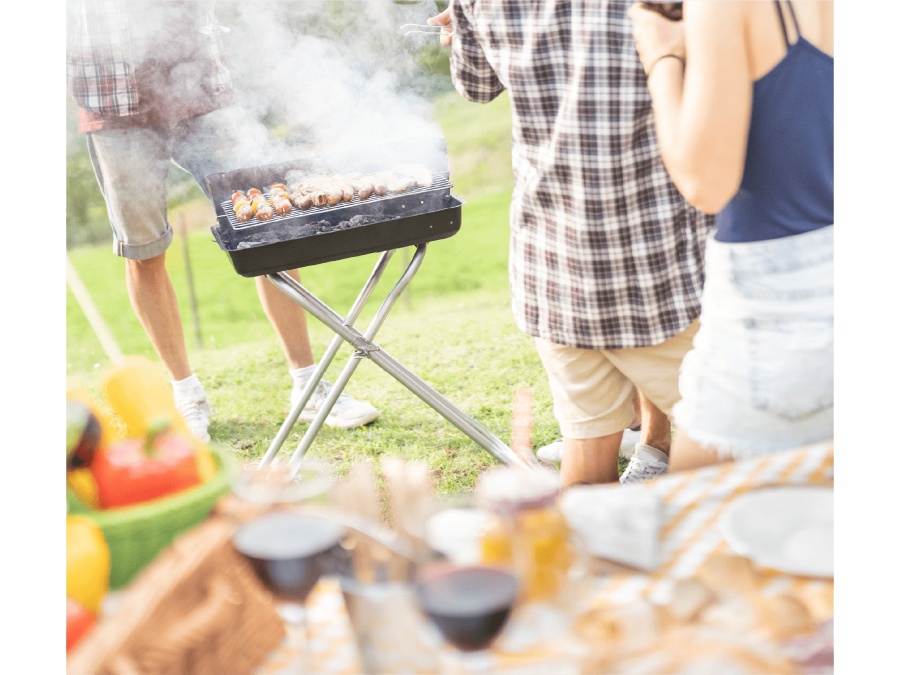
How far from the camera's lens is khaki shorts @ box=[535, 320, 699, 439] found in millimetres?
2016

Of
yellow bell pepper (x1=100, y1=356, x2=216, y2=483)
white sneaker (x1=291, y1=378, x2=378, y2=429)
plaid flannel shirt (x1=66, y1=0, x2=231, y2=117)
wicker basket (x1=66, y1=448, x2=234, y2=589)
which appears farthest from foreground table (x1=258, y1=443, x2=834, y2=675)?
white sneaker (x1=291, y1=378, x2=378, y2=429)

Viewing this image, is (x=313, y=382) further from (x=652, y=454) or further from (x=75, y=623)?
(x=75, y=623)

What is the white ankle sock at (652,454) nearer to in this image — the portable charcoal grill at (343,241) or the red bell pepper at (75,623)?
the portable charcoal grill at (343,241)

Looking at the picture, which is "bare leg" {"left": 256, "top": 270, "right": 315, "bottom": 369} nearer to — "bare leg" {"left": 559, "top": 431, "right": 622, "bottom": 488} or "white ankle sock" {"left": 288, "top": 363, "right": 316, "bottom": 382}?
"white ankle sock" {"left": 288, "top": 363, "right": 316, "bottom": 382}

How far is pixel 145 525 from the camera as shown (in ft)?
4.18

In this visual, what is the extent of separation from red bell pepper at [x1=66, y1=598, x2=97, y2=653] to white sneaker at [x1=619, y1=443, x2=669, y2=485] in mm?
1753

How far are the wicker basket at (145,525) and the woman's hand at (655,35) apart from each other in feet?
3.37

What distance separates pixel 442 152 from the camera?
285 centimetres

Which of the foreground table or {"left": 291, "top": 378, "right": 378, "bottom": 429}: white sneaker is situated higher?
the foreground table

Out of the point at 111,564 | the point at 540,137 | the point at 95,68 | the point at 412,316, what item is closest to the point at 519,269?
the point at 540,137

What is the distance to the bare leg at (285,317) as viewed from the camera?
10.8ft

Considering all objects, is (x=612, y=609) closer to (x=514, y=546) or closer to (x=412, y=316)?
(x=514, y=546)

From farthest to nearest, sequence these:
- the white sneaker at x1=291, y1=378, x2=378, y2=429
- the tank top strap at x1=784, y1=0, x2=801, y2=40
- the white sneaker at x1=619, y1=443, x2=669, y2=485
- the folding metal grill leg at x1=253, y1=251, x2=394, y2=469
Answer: the white sneaker at x1=291, y1=378, x2=378, y2=429
the folding metal grill leg at x1=253, y1=251, x2=394, y2=469
the white sneaker at x1=619, y1=443, x2=669, y2=485
the tank top strap at x1=784, y1=0, x2=801, y2=40

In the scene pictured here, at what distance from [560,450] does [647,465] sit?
0.48 m
